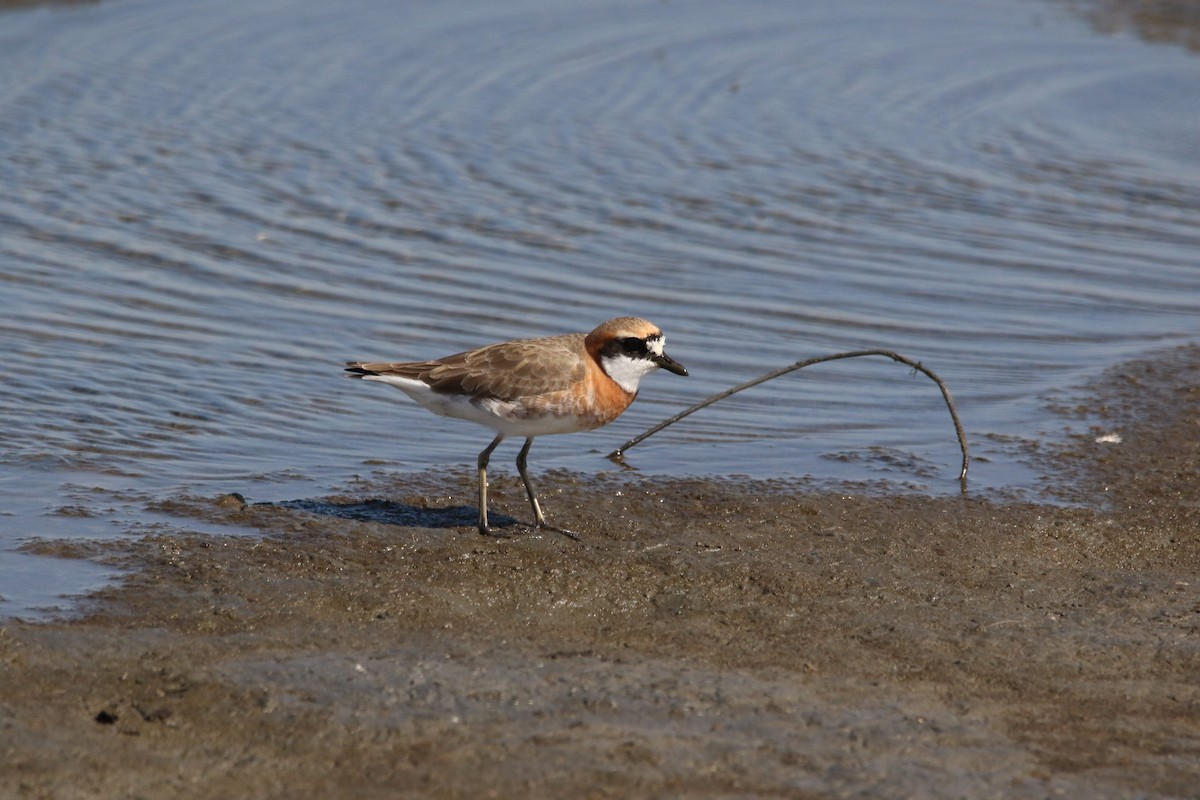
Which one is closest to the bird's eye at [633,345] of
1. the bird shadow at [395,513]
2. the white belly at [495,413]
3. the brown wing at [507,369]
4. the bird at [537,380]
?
the bird at [537,380]

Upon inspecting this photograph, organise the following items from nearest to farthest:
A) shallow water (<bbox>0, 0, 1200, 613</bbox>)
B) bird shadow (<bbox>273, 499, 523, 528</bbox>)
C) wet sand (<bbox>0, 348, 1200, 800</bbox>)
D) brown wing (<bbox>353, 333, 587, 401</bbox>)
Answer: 1. wet sand (<bbox>0, 348, 1200, 800</bbox>)
2. brown wing (<bbox>353, 333, 587, 401</bbox>)
3. bird shadow (<bbox>273, 499, 523, 528</bbox>)
4. shallow water (<bbox>0, 0, 1200, 613</bbox>)

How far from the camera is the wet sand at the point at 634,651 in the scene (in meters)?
5.32

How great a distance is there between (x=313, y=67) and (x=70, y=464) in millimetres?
11730

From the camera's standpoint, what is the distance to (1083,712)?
5.98 metres

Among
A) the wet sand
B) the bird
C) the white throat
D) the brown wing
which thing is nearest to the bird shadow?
the wet sand

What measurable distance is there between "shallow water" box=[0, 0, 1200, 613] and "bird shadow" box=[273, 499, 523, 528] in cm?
29

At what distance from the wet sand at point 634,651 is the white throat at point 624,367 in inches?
28.8

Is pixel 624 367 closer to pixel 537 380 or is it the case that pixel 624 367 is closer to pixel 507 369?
pixel 537 380

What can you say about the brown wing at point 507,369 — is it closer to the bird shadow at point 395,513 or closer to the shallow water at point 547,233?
the bird shadow at point 395,513

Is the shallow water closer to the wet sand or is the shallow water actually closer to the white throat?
the wet sand

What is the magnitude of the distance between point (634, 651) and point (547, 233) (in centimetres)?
773

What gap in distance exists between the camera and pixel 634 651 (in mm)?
6383

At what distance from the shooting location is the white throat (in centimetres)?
791

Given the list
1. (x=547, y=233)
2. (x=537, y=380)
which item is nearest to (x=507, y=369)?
(x=537, y=380)
